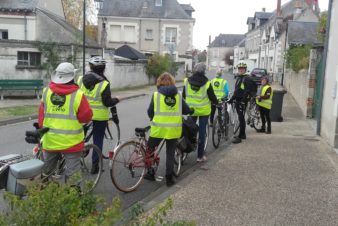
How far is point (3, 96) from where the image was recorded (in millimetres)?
19250

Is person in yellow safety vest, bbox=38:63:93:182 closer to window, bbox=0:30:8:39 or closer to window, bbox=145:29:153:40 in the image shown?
window, bbox=0:30:8:39

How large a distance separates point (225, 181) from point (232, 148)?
2.68m

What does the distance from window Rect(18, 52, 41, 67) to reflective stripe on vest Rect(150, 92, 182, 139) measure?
1680cm

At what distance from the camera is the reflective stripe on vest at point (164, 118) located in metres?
5.84

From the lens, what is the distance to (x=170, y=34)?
1973 inches

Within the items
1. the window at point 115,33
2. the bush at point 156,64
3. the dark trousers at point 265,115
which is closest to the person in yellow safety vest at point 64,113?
the dark trousers at point 265,115

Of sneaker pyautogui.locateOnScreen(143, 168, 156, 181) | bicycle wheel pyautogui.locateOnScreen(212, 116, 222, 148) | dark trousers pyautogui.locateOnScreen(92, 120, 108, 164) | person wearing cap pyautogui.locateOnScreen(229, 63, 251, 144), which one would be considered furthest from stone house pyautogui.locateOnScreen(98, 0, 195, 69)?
sneaker pyautogui.locateOnScreen(143, 168, 156, 181)

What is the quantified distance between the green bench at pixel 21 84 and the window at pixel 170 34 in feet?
105

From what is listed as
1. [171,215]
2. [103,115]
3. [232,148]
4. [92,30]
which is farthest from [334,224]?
[92,30]

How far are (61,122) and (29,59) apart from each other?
1780cm

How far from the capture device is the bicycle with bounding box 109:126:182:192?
216 inches

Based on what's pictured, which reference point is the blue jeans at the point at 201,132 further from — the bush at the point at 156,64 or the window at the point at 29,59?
the bush at the point at 156,64

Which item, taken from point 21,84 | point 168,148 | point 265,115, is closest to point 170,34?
point 21,84

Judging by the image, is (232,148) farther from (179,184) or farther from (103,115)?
(103,115)
